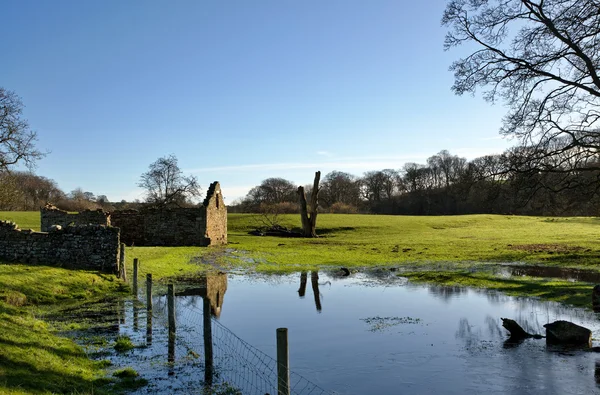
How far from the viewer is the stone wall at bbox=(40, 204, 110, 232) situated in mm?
33125

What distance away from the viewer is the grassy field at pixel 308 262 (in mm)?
8945

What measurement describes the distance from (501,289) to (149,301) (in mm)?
13867

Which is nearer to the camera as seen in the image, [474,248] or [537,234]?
[474,248]

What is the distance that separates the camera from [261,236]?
164 ft

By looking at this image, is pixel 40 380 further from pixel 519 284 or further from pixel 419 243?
pixel 419 243

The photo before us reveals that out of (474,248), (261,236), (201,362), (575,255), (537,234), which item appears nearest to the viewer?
(201,362)

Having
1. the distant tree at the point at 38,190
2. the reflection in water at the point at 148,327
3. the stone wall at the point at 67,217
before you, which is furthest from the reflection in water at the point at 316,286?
the distant tree at the point at 38,190

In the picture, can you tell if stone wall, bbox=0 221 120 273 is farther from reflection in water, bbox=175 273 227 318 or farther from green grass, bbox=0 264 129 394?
reflection in water, bbox=175 273 227 318

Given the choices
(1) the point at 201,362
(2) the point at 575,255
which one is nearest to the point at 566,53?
(2) the point at 575,255

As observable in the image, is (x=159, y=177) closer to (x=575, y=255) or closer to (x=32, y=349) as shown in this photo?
(x=575, y=255)

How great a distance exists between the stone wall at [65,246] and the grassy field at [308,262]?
1032mm

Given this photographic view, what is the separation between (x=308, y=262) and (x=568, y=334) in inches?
767

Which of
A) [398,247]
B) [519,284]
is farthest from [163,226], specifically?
[519,284]

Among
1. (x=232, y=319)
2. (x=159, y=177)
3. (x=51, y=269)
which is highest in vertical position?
(x=159, y=177)
